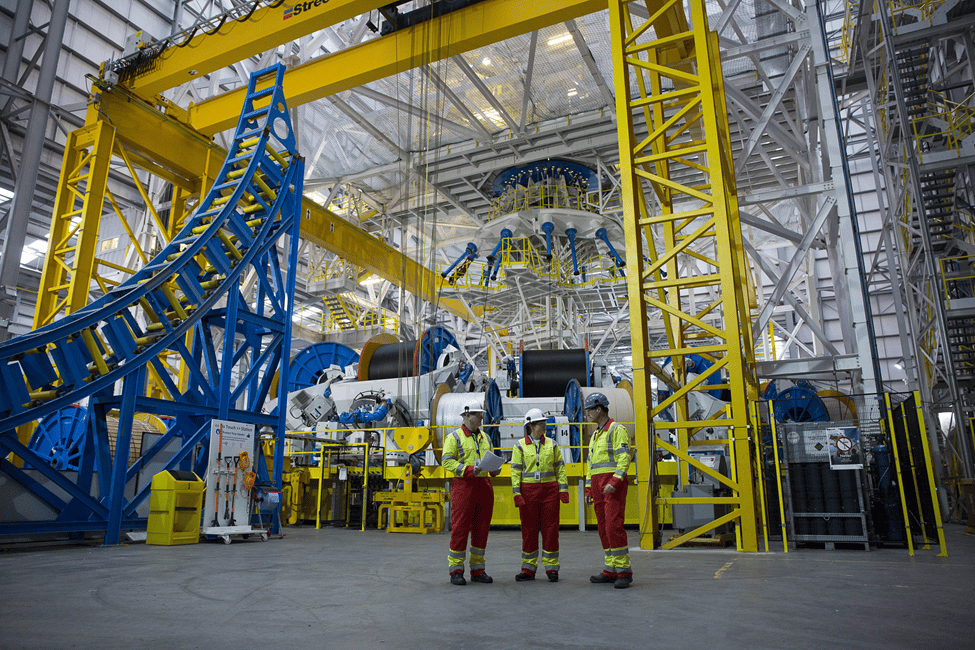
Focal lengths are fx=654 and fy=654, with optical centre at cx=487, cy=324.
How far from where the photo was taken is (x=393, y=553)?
8.16 meters

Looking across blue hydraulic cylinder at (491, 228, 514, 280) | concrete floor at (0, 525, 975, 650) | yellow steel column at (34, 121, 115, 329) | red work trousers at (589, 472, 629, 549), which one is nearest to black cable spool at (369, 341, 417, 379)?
yellow steel column at (34, 121, 115, 329)

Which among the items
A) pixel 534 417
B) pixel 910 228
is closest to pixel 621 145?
pixel 534 417

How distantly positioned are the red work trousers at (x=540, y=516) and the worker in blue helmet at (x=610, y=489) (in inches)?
14.3

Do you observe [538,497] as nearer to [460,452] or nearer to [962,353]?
[460,452]

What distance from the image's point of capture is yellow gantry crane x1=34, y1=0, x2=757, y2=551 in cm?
868

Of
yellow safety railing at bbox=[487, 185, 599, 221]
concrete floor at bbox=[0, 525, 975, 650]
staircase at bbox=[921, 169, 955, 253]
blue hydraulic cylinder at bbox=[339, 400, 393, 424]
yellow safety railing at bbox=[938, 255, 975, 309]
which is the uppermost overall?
yellow safety railing at bbox=[487, 185, 599, 221]

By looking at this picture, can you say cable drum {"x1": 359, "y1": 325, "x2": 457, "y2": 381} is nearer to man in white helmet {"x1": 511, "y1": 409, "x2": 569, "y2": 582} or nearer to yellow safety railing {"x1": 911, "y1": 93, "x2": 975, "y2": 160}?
man in white helmet {"x1": 511, "y1": 409, "x2": 569, "y2": 582}

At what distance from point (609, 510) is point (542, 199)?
18.4 meters

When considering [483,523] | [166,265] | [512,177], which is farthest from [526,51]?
[483,523]

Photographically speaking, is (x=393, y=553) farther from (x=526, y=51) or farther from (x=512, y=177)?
(x=512, y=177)

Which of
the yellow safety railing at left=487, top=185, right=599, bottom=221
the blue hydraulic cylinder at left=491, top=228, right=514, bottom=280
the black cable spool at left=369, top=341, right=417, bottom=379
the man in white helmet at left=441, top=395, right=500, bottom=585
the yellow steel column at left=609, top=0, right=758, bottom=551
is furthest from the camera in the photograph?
the blue hydraulic cylinder at left=491, top=228, right=514, bottom=280

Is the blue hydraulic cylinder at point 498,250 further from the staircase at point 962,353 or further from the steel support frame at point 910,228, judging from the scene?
the staircase at point 962,353

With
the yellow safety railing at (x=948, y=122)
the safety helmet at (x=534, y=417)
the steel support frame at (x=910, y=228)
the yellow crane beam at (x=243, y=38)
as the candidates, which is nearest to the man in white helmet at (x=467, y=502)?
the safety helmet at (x=534, y=417)

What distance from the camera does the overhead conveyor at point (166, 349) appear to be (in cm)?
771
